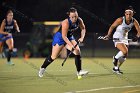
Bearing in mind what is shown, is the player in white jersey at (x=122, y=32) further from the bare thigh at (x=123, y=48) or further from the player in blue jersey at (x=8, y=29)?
the player in blue jersey at (x=8, y=29)

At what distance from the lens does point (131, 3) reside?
32.5 metres

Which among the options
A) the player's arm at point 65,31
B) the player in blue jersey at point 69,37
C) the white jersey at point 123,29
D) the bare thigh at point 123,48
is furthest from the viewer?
the bare thigh at point 123,48

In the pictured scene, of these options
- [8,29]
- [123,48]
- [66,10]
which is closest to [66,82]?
[123,48]

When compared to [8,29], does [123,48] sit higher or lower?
lower

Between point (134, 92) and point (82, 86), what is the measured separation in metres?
1.62

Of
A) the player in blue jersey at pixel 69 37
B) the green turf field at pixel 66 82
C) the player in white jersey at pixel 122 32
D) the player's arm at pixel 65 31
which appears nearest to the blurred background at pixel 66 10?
the green turf field at pixel 66 82

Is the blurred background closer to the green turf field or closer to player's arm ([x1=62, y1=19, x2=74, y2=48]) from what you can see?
the green turf field

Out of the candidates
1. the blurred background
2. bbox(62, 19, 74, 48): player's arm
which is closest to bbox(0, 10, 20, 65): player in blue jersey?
bbox(62, 19, 74, 48): player's arm

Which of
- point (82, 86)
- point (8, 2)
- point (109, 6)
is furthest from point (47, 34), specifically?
point (82, 86)

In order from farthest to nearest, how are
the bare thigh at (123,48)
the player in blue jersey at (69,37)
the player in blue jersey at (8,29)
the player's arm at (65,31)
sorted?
the player in blue jersey at (8,29), the bare thigh at (123,48), the player in blue jersey at (69,37), the player's arm at (65,31)

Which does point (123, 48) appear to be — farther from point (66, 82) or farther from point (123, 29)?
point (66, 82)

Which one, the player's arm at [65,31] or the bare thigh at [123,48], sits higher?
the player's arm at [65,31]

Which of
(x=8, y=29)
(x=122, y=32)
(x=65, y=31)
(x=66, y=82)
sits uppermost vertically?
(x=65, y=31)

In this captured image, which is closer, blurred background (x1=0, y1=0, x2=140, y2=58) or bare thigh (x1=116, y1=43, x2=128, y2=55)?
bare thigh (x1=116, y1=43, x2=128, y2=55)
